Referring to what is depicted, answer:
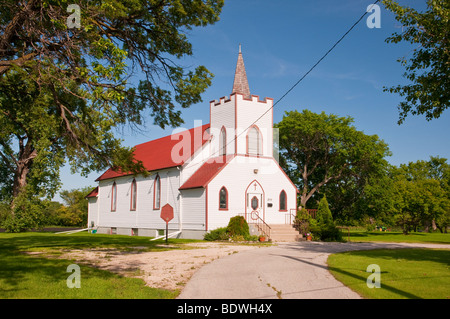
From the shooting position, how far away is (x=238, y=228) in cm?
2566

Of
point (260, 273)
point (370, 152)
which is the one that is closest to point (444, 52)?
point (260, 273)

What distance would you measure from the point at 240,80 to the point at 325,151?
1522cm

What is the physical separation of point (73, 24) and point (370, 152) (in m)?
33.9

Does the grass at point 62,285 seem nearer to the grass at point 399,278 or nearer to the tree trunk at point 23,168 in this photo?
the grass at point 399,278

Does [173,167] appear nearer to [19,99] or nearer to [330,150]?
[19,99]

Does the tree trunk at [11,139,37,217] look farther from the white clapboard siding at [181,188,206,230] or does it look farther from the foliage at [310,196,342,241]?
the foliage at [310,196,342,241]

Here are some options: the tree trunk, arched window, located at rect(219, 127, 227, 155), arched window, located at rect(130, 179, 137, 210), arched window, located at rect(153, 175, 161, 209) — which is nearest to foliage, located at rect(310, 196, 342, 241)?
arched window, located at rect(219, 127, 227, 155)

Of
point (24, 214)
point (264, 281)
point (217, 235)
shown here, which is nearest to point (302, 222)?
point (217, 235)

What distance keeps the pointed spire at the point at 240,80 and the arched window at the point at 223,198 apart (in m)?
8.04

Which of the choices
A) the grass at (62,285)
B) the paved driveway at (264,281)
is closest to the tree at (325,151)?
the paved driveway at (264,281)

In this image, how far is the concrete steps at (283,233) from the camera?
27.0 m

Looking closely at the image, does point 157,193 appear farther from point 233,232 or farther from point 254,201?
point 233,232

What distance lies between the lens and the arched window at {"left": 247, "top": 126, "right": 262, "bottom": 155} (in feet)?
99.2
